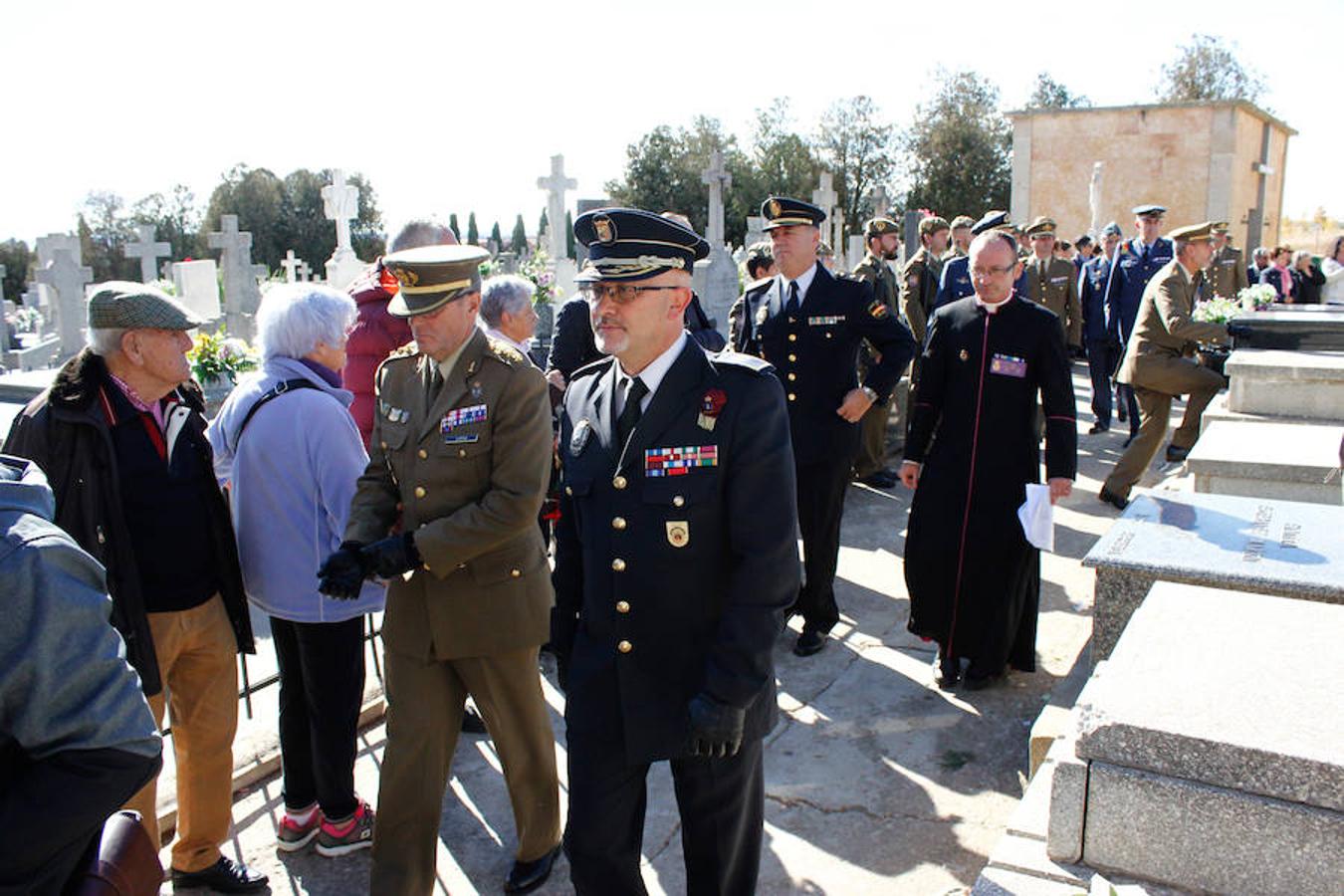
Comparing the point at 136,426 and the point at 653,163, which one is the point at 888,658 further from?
the point at 653,163

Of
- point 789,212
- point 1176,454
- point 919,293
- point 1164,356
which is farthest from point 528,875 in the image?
point 919,293

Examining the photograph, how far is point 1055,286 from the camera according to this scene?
11594 mm

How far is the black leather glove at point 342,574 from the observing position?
2.83 metres

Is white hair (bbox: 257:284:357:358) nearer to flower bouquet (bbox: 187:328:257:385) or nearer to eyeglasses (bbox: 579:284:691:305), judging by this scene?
eyeglasses (bbox: 579:284:691:305)

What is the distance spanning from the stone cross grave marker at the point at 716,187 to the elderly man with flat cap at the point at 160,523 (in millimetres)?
15288

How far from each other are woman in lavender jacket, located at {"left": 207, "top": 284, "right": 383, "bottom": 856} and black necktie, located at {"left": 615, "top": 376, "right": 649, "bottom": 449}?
3.87 ft

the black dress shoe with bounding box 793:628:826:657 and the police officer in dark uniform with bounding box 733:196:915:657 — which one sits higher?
the police officer in dark uniform with bounding box 733:196:915:657

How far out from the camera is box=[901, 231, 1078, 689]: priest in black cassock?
15.0ft

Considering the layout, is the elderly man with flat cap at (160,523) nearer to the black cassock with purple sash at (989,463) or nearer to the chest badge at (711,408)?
the chest badge at (711,408)

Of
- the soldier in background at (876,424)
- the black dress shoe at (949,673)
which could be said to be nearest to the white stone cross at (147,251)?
the soldier in background at (876,424)

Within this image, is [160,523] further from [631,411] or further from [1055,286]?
[1055,286]

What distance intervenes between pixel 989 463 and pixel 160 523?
3.36m

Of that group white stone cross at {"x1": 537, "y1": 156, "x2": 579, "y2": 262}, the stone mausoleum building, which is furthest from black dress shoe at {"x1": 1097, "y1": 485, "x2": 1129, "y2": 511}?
the stone mausoleum building

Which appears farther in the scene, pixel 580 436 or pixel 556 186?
pixel 556 186
